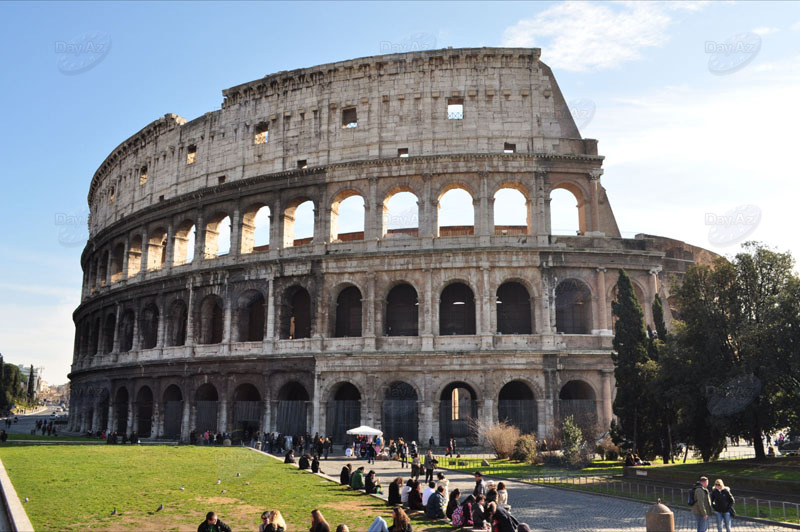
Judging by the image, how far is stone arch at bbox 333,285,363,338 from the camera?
117 ft

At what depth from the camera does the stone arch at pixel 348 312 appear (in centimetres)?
3553

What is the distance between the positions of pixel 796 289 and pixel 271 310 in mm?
24710

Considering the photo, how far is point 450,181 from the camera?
112 ft

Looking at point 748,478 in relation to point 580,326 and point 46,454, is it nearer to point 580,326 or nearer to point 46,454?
point 580,326

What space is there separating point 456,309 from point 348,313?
6099 millimetres

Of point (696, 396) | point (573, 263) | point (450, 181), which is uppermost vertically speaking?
point (450, 181)

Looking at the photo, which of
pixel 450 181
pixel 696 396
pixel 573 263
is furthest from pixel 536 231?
pixel 696 396

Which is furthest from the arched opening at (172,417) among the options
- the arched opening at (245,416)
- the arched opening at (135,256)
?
the arched opening at (135,256)

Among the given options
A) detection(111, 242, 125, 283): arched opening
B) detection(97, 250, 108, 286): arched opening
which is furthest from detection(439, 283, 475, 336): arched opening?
detection(97, 250, 108, 286): arched opening

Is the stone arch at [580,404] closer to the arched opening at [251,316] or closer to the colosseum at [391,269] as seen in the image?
the colosseum at [391,269]

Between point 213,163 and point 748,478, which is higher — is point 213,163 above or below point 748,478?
above

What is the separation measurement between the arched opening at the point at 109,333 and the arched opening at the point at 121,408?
4.28m

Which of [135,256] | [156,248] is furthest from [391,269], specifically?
[135,256]

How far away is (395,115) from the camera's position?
35500 mm
